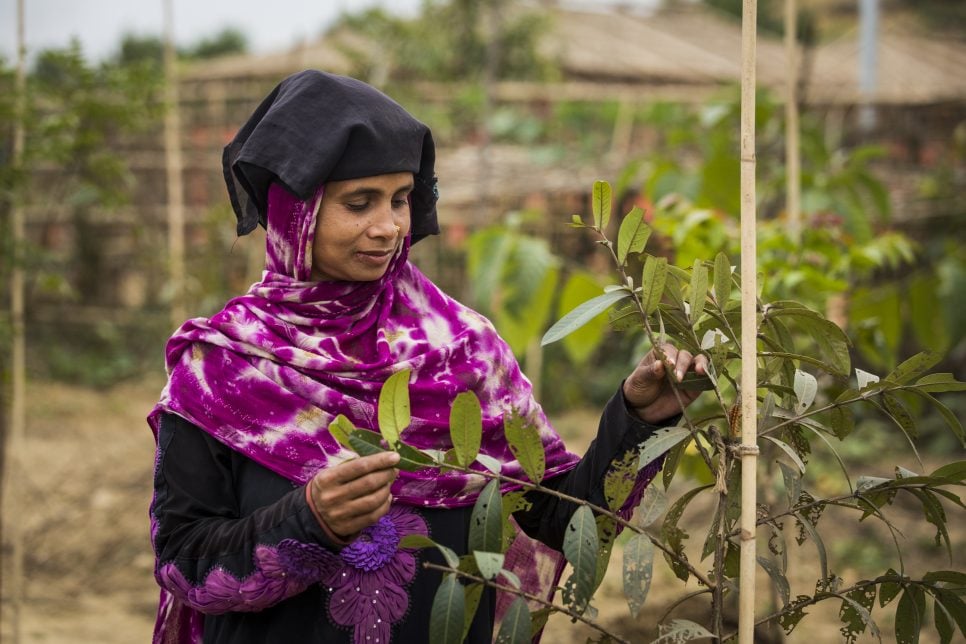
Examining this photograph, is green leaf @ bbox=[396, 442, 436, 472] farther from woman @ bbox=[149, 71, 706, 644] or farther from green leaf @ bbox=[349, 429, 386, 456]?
woman @ bbox=[149, 71, 706, 644]

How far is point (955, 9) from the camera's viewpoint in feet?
54.6

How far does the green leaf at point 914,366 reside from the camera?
1160mm

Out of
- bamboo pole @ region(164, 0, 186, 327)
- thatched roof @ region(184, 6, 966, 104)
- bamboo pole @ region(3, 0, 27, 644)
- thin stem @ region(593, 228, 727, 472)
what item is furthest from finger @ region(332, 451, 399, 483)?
thatched roof @ region(184, 6, 966, 104)

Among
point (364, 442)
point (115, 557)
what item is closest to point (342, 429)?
point (364, 442)

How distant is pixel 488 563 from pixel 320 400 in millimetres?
457

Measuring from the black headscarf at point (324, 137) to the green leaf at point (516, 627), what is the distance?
0.60 m

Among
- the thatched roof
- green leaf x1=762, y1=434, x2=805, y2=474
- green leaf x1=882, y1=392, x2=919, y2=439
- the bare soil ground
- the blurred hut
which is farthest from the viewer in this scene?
the thatched roof

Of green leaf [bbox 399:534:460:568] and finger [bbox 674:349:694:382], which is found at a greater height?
finger [bbox 674:349:694:382]

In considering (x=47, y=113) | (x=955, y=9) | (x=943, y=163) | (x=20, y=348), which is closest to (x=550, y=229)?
(x=943, y=163)

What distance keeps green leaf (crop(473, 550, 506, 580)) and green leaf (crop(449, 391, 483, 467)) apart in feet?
0.35

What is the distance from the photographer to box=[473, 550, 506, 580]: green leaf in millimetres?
1027

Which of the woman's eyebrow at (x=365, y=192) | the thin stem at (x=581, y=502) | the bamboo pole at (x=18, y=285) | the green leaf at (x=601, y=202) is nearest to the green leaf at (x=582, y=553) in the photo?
the thin stem at (x=581, y=502)

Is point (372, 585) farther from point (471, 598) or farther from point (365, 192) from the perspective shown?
point (365, 192)

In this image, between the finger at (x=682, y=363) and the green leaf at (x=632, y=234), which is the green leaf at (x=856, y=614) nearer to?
the finger at (x=682, y=363)
